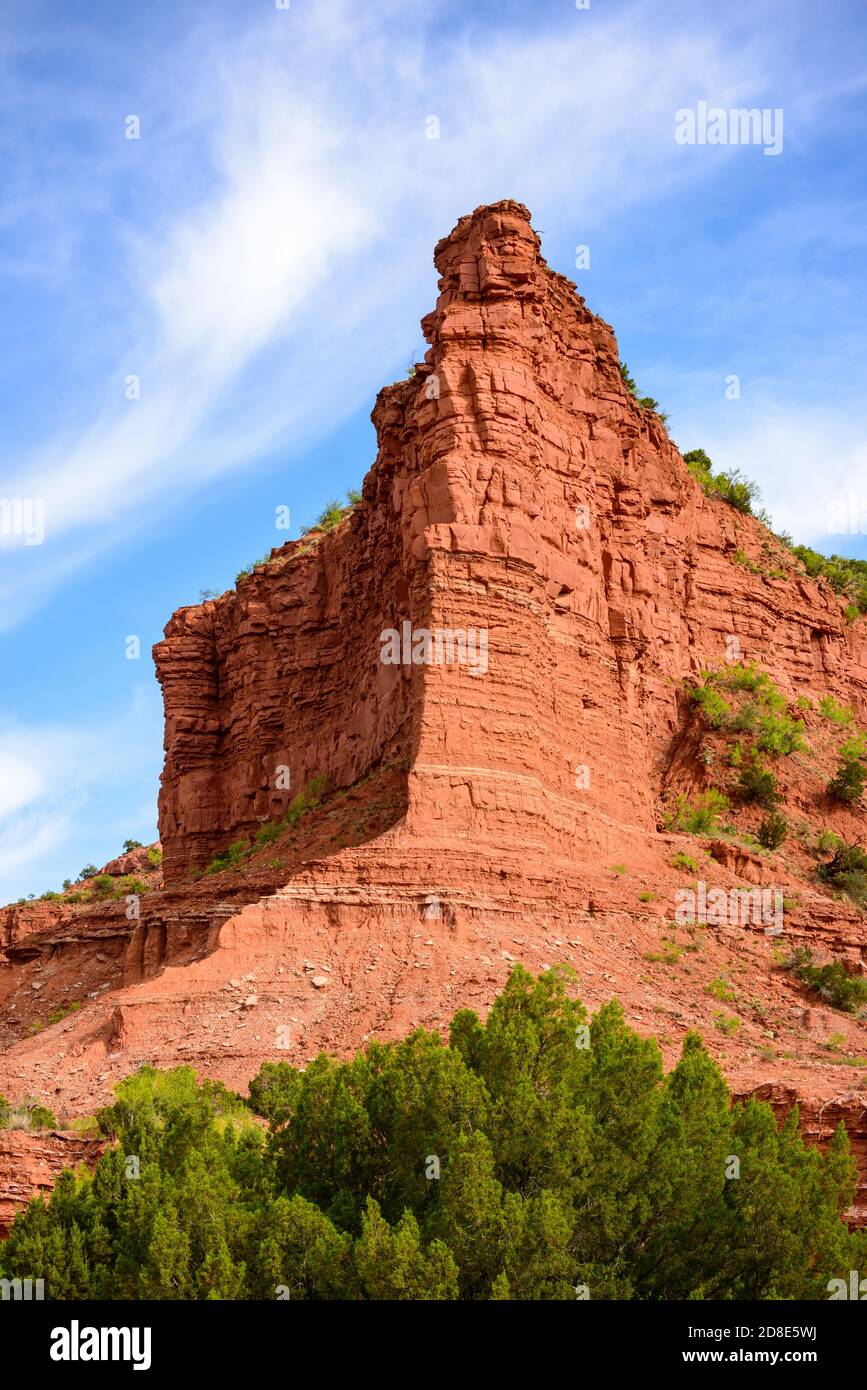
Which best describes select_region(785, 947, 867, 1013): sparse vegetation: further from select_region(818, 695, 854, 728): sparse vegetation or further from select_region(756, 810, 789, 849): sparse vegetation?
select_region(818, 695, 854, 728): sparse vegetation

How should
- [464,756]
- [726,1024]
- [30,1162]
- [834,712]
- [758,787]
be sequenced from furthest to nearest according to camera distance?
[834,712] → [758,787] → [464,756] → [726,1024] → [30,1162]

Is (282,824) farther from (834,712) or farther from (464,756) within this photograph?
(834,712)

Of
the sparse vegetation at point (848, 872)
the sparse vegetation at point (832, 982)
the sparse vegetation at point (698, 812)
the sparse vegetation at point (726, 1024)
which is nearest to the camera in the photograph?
the sparse vegetation at point (726, 1024)

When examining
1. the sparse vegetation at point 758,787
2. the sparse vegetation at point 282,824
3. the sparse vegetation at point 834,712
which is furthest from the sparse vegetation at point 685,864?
the sparse vegetation at point 834,712

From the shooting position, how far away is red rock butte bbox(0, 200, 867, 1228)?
33625 millimetres

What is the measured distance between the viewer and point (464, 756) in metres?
36.7

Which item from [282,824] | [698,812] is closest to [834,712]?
[698,812]

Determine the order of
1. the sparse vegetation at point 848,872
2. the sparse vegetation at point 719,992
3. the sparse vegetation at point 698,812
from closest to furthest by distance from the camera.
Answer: the sparse vegetation at point 719,992, the sparse vegetation at point 698,812, the sparse vegetation at point 848,872

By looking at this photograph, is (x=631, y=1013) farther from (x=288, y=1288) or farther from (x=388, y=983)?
(x=288, y=1288)

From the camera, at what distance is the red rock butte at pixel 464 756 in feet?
110

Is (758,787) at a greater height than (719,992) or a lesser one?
greater

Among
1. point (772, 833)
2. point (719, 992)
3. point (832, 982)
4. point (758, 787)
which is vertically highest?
point (758, 787)

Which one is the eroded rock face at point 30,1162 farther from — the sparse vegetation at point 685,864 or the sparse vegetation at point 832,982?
the sparse vegetation at point 685,864

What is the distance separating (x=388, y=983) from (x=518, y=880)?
13.5ft
